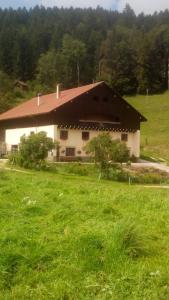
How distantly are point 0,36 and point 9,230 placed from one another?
103915 millimetres

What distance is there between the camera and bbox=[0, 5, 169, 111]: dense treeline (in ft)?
310

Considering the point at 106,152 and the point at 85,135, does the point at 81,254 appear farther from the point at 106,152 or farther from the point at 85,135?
the point at 85,135

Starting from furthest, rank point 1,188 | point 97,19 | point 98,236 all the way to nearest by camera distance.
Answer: point 97,19
point 1,188
point 98,236

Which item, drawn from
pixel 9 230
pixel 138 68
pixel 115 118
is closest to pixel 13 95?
pixel 138 68

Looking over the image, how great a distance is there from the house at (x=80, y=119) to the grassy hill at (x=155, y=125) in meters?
4.81

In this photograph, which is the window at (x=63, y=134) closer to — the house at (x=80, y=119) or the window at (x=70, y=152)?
the house at (x=80, y=119)

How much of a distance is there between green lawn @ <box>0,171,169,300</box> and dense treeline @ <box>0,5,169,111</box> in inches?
2648

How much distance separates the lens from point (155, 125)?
68875 millimetres

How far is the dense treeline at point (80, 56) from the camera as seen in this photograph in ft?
310

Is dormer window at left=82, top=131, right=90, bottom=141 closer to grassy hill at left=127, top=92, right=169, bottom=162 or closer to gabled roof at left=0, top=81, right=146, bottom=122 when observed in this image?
gabled roof at left=0, top=81, right=146, bottom=122

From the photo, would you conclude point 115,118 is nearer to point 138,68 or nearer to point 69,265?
point 69,265

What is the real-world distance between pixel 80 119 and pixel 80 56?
64.4 m

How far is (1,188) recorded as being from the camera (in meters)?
13.0

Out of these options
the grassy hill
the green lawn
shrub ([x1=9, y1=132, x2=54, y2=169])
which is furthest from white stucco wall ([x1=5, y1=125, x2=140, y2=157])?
the green lawn
